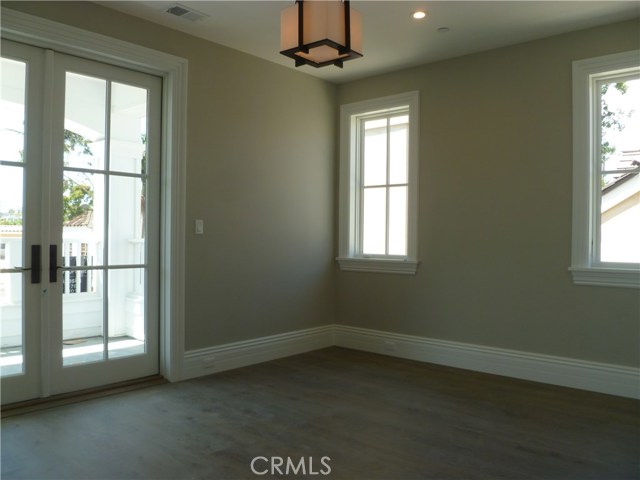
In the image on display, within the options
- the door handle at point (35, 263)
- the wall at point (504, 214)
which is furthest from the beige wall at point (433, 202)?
the door handle at point (35, 263)

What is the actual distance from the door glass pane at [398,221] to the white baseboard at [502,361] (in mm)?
860

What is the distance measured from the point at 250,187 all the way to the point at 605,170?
2932 millimetres

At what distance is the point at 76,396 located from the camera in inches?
142

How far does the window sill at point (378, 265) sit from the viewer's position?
496cm

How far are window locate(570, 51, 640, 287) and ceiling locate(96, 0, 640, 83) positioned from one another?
1.40 ft

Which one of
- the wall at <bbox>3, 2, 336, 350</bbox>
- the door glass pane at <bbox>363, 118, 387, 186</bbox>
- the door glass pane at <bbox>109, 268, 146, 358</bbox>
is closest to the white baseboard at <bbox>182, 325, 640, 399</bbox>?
the wall at <bbox>3, 2, 336, 350</bbox>

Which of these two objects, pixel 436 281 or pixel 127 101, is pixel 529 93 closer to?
pixel 436 281

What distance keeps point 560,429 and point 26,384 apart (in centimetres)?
346

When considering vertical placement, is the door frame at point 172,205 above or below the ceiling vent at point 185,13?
below

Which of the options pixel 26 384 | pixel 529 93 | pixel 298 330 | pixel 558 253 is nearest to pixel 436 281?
pixel 558 253

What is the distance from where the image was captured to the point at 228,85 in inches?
177

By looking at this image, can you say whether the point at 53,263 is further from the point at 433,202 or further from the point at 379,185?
the point at 433,202

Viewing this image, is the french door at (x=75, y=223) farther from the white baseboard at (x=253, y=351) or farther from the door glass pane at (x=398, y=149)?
the door glass pane at (x=398, y=149)

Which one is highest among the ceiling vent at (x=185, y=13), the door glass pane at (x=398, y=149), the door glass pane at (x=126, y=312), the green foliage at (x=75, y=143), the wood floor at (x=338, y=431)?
the ceiling vent at (x=185, y=13)
